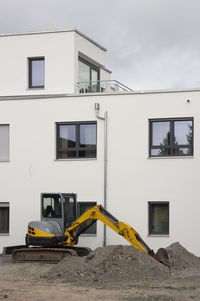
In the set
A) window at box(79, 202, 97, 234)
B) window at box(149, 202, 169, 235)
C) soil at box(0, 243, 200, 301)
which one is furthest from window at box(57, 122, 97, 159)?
soil at box(0, 243, 200, 301)

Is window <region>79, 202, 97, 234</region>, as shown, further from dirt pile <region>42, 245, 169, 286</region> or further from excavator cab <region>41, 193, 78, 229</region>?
dirt pile <region>42, 245, 169, 286</region>

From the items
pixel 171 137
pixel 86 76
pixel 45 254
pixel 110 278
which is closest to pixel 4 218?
pixel 45 254

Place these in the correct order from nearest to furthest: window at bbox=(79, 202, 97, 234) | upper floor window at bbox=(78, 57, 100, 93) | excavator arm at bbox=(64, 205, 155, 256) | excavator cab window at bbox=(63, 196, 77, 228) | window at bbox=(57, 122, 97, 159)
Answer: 1. excavator arm at bbox=(64, 205, 155, 256)
2. excavator cab window at bbox=(63, 196, 77, 228)
3. window at bbox=(79, 202, 97, 234)
4. window at bbox=(57, 122, 97, 159)
5. upper floor window at bbox=(78, 57, 100, 93)

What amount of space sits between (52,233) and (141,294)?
719 cm

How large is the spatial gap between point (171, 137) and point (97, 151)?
2.73m

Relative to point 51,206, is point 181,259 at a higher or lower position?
lower

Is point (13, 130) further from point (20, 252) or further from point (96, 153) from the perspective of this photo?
point (20, 252)

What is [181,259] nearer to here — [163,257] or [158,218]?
[163,257]

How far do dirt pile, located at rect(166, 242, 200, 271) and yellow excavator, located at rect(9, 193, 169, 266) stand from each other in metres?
2.23

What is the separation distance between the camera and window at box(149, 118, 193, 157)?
22.6 m

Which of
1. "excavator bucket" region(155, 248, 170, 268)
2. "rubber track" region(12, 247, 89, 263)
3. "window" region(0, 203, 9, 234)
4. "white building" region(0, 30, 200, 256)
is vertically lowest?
"rubber track" region(12, 247, 89, 263)

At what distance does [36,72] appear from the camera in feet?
84.7

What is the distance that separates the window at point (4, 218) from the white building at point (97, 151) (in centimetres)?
4

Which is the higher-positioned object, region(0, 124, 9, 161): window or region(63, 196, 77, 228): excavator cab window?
region(0, 124, 9, 161): window
